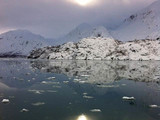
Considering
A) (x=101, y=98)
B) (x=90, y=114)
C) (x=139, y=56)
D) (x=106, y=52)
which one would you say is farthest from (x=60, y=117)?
(x=106, y=52)

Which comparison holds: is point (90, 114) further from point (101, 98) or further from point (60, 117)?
point (101, 98)

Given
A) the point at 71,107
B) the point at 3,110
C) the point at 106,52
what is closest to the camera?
the point at 3,110

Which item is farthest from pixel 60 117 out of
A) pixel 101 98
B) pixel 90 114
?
pixel 101 98

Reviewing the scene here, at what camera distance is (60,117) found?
515 inches

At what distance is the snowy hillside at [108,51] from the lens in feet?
507

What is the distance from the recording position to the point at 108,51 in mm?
169750

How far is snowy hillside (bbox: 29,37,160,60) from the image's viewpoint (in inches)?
6088

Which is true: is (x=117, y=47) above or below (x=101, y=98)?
above

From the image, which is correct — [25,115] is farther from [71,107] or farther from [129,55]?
[129,55]

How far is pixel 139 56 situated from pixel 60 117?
144m

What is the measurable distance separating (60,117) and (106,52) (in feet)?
516

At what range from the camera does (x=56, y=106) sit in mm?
Result: 15984

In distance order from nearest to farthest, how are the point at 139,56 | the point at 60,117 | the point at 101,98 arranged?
the point at 60,117
the point at 101,98
the point at 139,56

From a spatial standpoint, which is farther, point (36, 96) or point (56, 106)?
point (36, 96)
